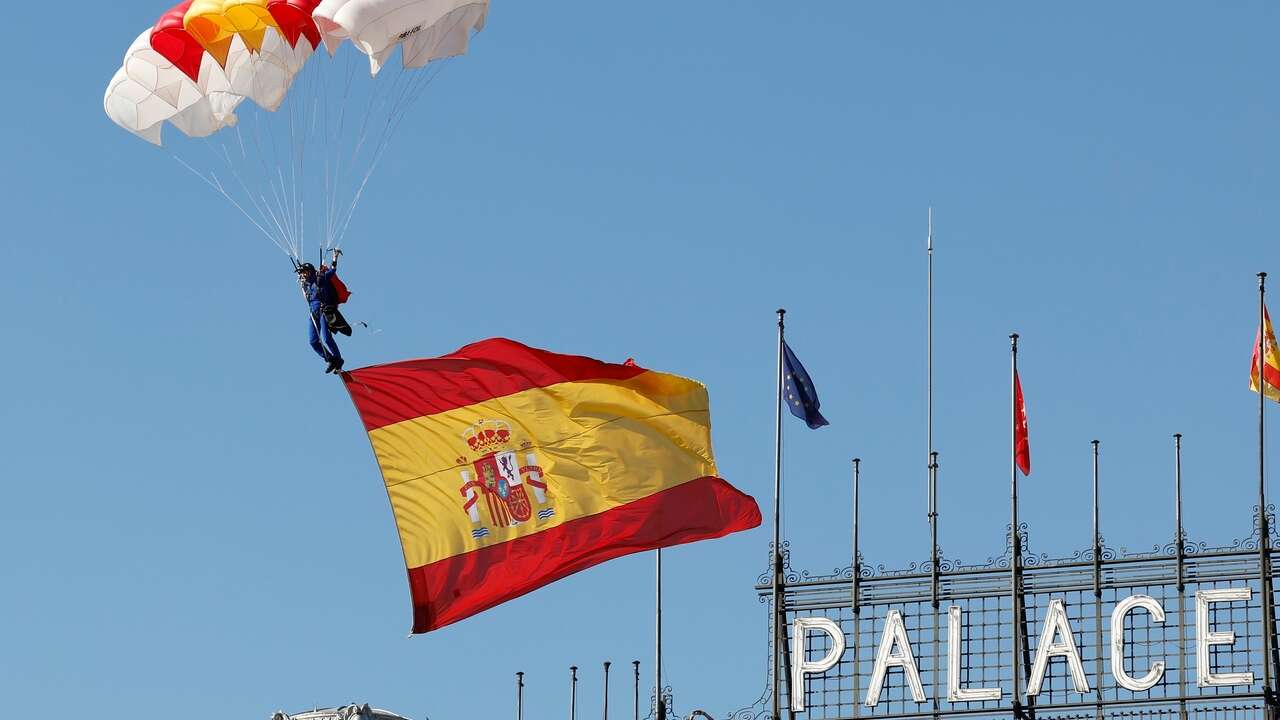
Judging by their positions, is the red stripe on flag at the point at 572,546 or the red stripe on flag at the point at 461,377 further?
the red stripe on flag at the point at 461,377

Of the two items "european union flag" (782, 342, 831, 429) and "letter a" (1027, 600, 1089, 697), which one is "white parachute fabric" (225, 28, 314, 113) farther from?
"letter a" (1027, 600, 1089, 697)

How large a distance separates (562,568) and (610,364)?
3.25 metres

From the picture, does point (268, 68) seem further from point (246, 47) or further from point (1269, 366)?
point (1269, 366)

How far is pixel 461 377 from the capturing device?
60.8 m

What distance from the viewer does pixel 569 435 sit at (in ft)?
201

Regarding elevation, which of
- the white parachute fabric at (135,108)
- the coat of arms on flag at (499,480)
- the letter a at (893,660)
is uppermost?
the white parachute fabric at (135,108)

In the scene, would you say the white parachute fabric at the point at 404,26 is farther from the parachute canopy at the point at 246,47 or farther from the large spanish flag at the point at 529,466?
the large spanish flag at the point at 529,466

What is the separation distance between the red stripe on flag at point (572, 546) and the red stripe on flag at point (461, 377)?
2103 millimetres

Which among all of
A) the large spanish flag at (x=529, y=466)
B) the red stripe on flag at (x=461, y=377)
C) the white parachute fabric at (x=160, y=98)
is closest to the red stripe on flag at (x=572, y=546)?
the large spanish flag at (x=529, y=466)

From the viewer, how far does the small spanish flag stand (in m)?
63.8

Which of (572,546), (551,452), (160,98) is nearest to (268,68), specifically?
(160,98)

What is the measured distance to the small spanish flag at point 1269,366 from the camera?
209 ft

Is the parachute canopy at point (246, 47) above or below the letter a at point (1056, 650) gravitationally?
above

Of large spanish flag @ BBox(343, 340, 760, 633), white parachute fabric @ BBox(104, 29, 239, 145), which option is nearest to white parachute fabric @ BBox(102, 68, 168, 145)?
white parachute fabric @ BBox(104, 29, 239, 145)
